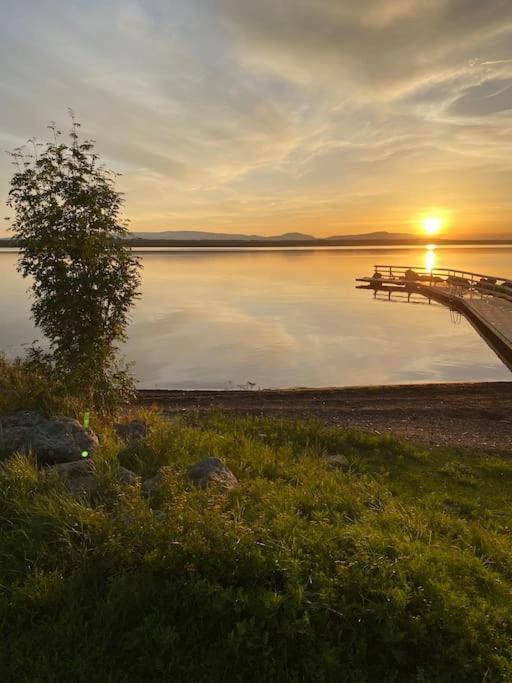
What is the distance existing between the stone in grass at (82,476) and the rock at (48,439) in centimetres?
41

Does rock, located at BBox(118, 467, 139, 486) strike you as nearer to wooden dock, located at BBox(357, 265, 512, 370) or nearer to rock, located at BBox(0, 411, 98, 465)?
rock, located at BBox(0, 411, 98, 465)

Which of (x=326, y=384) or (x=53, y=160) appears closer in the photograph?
(x=53, y=160)

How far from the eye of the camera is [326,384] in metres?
21.3

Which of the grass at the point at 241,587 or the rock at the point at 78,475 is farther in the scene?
the rock at the point at 78,475

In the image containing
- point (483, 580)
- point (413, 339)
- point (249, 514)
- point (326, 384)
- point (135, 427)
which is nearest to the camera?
point (483, 580)

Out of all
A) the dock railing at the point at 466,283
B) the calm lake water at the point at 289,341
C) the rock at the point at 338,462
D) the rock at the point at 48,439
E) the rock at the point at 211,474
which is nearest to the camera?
the rock at the point at 211,474

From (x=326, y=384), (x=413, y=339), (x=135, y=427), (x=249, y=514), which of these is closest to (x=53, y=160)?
(x=135, y=427)

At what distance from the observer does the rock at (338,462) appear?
8.96 m

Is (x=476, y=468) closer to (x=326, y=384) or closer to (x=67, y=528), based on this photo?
(x=67, y=528)

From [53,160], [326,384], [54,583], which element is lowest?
[326,384]

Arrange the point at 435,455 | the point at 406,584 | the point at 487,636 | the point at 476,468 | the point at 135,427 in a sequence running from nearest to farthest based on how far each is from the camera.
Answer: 1. the point at 487,636
2. the point at 406,584
3. the point at 135,427
4. the point at 476,468
5. the point at 435,455

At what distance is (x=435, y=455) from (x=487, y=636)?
6.78 m

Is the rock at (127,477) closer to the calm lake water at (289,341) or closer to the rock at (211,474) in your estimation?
the rock at (211,474)

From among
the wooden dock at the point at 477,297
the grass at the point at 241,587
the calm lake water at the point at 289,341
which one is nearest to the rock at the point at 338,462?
the grass at the point at 241,587
